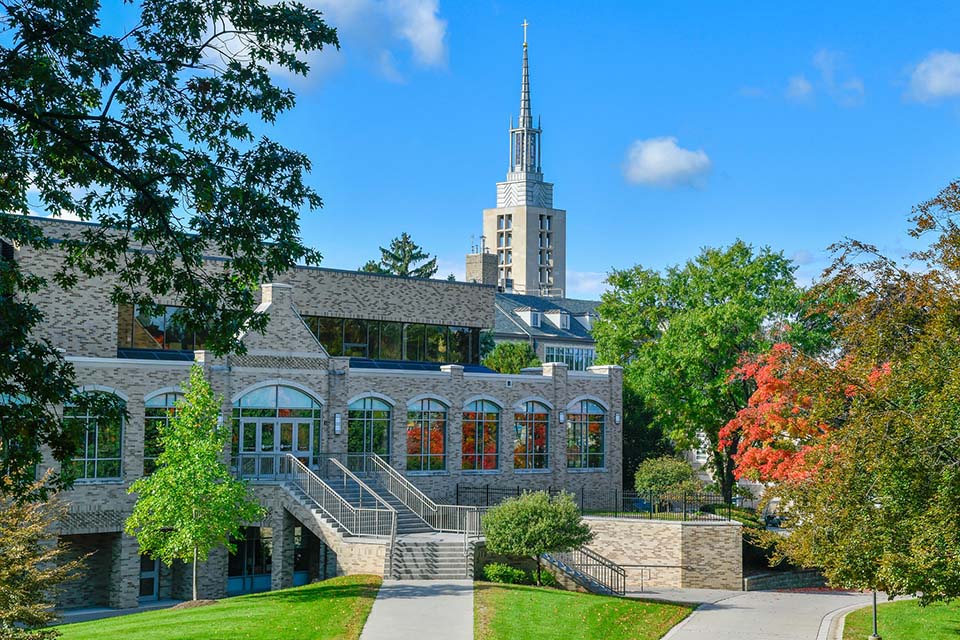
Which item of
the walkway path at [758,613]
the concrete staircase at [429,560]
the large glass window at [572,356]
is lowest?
the walkway path at [758,613]

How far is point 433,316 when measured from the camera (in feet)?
158

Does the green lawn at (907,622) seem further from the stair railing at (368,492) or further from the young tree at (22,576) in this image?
the young tree at (22,576)

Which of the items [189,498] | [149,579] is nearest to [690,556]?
[189,498]

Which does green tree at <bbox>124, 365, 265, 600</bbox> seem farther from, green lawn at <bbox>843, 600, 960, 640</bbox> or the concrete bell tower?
the concrete bell tower

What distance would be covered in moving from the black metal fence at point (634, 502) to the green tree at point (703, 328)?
12.9ft

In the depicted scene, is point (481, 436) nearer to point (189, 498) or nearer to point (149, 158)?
point (189, 498)

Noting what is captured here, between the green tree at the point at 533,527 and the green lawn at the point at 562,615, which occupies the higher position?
the green tree at the point at 533,527

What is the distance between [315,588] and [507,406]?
17.4 metres

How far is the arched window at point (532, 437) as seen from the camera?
153 ft

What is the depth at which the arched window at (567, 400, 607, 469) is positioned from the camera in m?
48.3

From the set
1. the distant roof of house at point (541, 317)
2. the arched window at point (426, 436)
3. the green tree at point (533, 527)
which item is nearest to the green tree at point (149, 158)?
the green tree at point (533, 527)

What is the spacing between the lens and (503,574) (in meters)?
33.1

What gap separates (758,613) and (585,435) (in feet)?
57.1

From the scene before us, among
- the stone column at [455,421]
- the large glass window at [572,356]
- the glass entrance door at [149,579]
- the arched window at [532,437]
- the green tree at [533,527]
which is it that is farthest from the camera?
the large glass window at [572,356]
